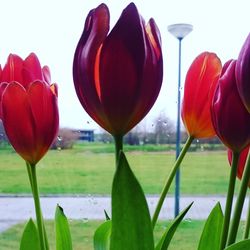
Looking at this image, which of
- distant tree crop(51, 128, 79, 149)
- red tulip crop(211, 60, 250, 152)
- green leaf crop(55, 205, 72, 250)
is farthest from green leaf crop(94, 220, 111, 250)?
distant tree crop(51, 128, 79, 149)

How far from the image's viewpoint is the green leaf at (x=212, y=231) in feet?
1.27

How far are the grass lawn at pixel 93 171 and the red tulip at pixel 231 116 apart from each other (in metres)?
0.62

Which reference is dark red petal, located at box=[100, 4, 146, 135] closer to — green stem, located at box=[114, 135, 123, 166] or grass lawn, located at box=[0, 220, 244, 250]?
green stem, located at box=[114, 135, 123, 166]

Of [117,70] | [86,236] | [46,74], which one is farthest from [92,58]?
[86,236]

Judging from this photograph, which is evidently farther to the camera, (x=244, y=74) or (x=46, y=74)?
(x=46, y=74)

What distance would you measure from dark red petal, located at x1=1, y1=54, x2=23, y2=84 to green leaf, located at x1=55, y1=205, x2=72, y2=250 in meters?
0.10

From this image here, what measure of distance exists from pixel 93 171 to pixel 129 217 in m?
0.90

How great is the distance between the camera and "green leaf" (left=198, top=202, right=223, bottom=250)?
0.39m

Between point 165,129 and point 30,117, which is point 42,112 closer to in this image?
point 30,117

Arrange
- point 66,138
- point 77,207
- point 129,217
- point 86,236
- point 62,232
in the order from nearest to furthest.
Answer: point 129,217 → point 62,232 → point 66,138 → point 86,236 → point 77,207

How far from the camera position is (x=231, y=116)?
31cm

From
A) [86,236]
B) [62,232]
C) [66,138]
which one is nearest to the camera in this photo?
[62,232]

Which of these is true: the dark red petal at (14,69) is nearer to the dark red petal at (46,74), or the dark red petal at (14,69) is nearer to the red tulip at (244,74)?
the dark red petal at (46,74)

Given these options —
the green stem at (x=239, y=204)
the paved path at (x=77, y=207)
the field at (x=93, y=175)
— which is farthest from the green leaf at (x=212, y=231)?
the paved path at (x=77, y=207)
